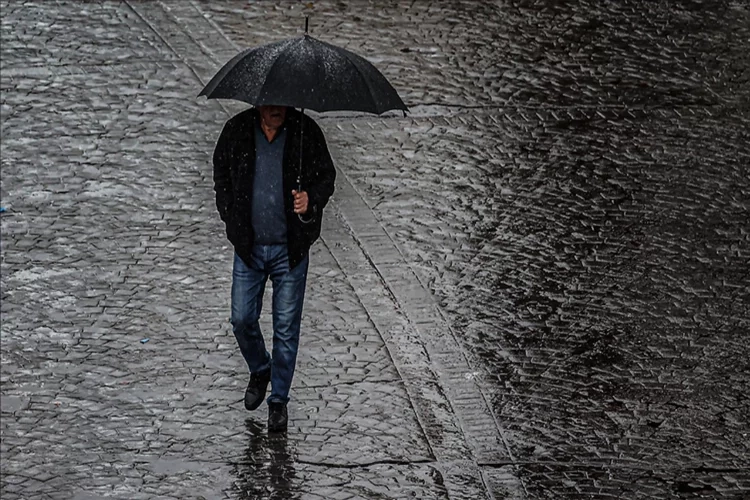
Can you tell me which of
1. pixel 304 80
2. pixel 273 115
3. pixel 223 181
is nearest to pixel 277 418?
pixel 223 181

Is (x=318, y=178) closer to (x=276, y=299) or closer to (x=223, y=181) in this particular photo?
(x=223, y=181)

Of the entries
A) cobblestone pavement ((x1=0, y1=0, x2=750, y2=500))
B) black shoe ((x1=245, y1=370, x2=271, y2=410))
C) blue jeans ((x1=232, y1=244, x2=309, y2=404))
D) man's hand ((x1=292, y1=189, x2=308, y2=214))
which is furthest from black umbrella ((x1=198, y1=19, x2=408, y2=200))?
cobblestone pavement ((x1=0, y1=0, x2=750, y2=500))

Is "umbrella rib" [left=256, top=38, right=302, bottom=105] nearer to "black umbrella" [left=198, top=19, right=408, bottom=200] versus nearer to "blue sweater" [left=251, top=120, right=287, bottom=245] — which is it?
"black umbrella" [left=198, top=19, right=408, bottom=200]

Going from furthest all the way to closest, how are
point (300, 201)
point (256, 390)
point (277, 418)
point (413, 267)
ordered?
point (413, 267) < point (256, 390) < point (277, 418) < point (300, 201)

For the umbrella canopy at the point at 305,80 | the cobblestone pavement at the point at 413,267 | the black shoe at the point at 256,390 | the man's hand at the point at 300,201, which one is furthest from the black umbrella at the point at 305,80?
the cobblestone pavement at the point at 413,267

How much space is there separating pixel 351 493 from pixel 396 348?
4.94 ft

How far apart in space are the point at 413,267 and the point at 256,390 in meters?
1.99

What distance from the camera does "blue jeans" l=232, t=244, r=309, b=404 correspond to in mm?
6570

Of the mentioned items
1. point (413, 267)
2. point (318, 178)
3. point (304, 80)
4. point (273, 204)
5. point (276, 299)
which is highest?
point (304, 80)

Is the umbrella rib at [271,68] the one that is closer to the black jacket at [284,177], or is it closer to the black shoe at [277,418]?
the black jacket at [284,177]

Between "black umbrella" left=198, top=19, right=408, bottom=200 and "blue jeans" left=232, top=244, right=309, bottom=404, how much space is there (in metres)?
0.47

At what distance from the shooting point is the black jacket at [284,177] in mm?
6395

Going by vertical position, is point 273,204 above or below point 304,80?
below

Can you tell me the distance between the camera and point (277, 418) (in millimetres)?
6793
